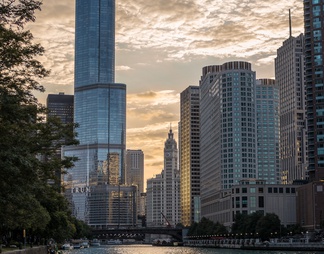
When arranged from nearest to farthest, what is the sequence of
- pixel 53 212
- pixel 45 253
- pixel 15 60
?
pixel 15 60
pixel 45 253
pixel 53 212

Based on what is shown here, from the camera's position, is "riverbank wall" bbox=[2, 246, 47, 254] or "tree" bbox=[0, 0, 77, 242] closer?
"tree" bbox=[0, 0, 77, 242]

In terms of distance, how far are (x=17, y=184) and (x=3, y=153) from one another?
5100 millimetres

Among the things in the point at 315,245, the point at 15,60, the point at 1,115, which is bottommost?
the point at 315,245

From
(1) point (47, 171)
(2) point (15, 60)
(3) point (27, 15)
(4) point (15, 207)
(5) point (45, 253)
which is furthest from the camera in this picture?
(5) point (45, 253)

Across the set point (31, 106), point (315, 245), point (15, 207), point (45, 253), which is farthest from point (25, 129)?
point (315, 245)

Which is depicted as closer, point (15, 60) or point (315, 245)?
point (15, 60)

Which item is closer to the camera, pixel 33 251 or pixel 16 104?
pixel 16 104

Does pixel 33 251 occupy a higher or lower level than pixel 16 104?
lower

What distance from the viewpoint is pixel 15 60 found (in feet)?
153

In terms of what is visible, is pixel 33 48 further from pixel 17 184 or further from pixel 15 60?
pixel 17 184

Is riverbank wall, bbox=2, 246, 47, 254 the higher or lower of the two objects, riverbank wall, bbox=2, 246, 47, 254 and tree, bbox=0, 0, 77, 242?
the lower

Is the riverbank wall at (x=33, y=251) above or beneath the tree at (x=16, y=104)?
beneath

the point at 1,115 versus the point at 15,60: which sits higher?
the point at 15,60

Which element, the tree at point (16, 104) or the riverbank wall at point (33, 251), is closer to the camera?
the tree at point (16, 104)
